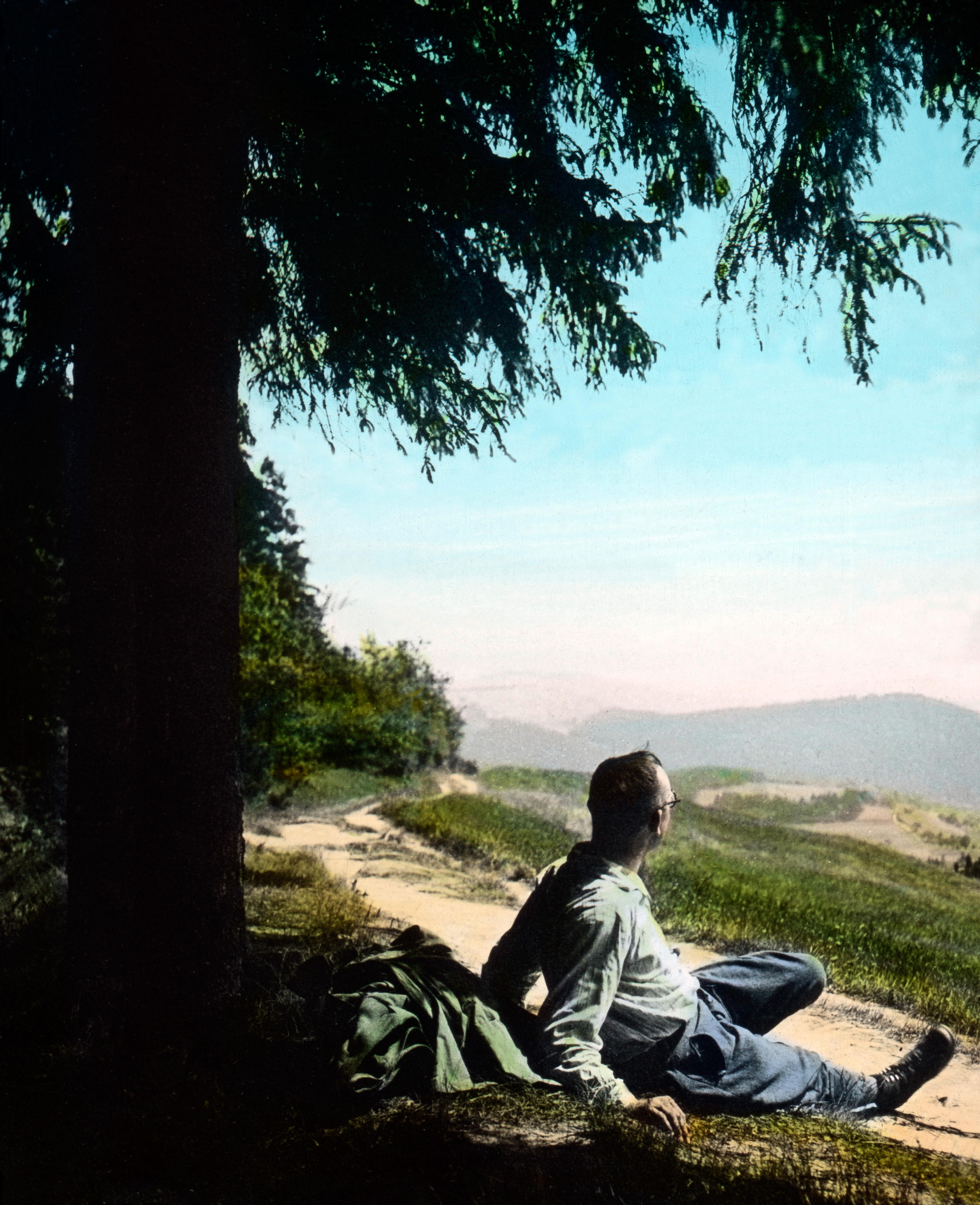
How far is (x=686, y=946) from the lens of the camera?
5.23m

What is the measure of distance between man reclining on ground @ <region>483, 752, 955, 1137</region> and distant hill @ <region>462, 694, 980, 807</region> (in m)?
0.86

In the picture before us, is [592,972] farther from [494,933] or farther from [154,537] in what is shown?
[154,537]

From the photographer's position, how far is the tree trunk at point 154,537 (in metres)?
3.67

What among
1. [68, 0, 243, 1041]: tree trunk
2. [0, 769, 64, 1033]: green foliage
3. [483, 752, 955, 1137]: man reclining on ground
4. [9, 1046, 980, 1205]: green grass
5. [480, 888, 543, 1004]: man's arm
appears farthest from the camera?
[0, 769, 64, 1033]: green foliage

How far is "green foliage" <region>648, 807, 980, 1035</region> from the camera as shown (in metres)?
4.51

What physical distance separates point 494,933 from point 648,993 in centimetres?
175

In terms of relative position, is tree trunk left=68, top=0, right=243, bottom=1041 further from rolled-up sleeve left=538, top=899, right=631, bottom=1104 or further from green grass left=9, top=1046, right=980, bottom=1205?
rolled-up sleeve left=538, top=899, right=631, bottom=1104

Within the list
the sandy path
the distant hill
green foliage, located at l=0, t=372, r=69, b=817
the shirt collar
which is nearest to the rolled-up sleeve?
the shirt collar

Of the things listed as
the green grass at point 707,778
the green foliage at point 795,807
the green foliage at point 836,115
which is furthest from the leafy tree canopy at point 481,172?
the green foliage at point 795,807

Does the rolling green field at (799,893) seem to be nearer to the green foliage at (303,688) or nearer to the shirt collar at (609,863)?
A: the green foliage at (303,688)

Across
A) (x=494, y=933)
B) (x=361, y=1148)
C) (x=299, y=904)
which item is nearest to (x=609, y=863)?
(x=361, y=1148)

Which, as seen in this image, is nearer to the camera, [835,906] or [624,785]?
[624,785]

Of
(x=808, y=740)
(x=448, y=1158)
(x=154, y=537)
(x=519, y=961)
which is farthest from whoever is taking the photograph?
(x=808, y=740)

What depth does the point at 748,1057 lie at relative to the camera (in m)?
3.43
